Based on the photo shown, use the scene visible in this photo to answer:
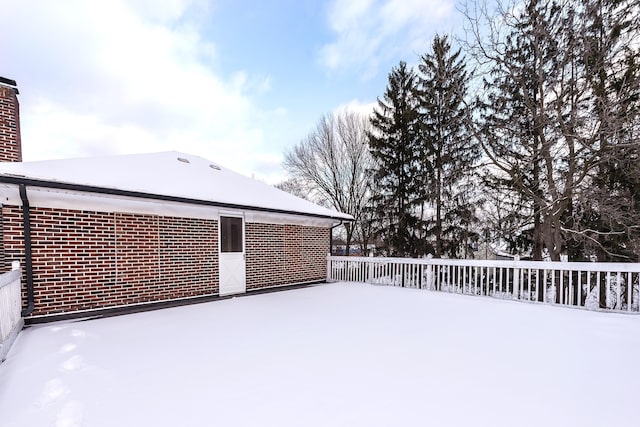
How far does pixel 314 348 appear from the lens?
3.55m

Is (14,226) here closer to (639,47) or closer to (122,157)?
(122,157)

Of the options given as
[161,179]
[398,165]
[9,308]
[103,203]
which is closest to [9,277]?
[9,308]

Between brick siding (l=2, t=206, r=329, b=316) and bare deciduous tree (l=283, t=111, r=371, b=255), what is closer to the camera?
brick siding (l=2, t=206, r=329, b=316)

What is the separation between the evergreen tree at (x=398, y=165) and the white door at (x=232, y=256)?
9.26 metres

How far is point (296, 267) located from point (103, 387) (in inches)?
248

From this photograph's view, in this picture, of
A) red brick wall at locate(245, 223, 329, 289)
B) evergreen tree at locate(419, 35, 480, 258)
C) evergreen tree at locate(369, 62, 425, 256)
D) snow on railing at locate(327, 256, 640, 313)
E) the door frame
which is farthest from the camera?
evergreen tree at locate(369, 62, 425, 256)

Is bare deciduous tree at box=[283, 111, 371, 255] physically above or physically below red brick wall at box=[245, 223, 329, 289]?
above

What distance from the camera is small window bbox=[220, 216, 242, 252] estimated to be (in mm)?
7090

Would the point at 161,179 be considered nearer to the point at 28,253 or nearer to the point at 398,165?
the point at 28,253

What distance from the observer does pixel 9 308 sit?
12.4 feet

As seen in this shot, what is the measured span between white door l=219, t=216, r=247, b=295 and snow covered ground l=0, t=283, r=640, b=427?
6.24 ft

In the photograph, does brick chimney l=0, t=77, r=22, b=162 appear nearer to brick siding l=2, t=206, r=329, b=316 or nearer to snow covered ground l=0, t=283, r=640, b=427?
brick siding l=2, t=206, r=329, b=316

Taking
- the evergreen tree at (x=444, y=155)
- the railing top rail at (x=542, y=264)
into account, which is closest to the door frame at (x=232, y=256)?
the railing top rail at (x=542, y=264)

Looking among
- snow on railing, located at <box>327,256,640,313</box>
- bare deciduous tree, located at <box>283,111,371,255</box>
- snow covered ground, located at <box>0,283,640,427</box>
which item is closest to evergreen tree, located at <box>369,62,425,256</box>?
bare deciduous tree, located at <box>283,111,371,255</box>
